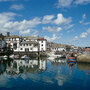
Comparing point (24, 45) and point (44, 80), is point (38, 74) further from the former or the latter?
point (24, 45)

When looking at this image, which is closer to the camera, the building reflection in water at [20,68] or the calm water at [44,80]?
the calm water at [44,80]

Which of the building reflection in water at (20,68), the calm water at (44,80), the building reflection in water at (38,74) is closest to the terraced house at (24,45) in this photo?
the building reflection in water at (20,68)

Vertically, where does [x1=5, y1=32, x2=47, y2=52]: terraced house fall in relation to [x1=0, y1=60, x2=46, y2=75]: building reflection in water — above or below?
above

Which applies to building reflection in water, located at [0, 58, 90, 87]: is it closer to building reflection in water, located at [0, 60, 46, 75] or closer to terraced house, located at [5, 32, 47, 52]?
building reflection in water, located at [0, 60, 46, 75]

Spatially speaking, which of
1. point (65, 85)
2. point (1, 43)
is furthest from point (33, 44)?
point (65, 85)

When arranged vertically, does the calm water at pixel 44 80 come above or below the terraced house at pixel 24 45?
below

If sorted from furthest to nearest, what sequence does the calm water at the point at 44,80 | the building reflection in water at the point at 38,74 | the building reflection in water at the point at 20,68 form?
the building reflection in water at the point at 20,68 → the building reflection in water at the point at 38,74 → the calm water at the point at 44,80

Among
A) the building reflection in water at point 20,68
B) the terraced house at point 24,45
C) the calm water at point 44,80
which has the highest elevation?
the terraced house at point 24,45

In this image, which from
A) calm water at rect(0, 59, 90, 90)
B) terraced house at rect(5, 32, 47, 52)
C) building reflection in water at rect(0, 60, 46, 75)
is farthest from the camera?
terraced house at rect(5, 32, 47, 52)

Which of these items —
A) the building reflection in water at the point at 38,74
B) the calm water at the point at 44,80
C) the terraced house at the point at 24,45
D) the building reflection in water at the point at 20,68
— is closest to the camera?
the calm water at the point at 44,80

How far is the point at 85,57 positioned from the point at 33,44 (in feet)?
170

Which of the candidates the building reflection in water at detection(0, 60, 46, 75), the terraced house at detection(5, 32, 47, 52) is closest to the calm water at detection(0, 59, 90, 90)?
the building reflection in water at detection(0, 60, 46, 75)

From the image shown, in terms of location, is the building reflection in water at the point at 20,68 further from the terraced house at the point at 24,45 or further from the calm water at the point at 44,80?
the terraced house at the point at 24,45

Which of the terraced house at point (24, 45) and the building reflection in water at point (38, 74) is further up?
the terraced house at point (24, 45)
